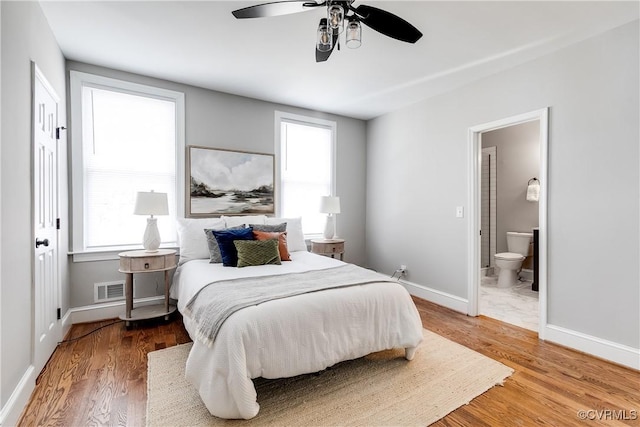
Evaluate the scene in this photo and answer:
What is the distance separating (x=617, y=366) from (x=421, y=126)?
3013 mm

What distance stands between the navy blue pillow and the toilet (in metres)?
3.74

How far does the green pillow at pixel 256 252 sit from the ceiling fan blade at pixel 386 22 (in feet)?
6.58

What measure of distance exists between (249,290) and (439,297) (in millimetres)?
2666

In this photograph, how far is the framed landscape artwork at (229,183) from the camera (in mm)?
3645

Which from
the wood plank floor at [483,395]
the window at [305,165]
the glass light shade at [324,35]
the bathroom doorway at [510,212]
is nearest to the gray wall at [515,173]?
Answer: the bathroom doorway at [510,212]

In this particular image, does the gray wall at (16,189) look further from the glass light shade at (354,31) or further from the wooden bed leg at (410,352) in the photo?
the wooden bed leg at (410,352)

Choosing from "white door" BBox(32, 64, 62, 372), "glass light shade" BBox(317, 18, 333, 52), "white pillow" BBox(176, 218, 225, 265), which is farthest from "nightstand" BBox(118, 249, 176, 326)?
"glass light shade" BBox(317, 18, 333, 52)

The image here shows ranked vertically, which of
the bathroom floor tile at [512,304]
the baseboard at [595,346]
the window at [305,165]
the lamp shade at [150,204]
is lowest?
the bathroom floor tile at [512,304]

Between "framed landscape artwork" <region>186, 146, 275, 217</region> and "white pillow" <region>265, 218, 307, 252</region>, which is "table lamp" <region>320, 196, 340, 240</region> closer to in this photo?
"white pillow" <region>265, 218, 307, 252</region>

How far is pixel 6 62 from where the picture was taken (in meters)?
1.66

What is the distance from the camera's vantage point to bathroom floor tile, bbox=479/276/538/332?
3.31 meters

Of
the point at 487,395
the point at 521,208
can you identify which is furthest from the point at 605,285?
the point at 521,208

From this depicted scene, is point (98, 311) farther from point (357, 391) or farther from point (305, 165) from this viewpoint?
point (305, 165)

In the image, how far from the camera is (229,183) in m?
3.86
